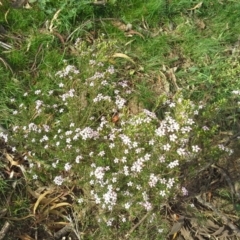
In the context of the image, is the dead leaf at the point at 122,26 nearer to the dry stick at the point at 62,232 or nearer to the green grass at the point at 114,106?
the green grass at the point at 114,106

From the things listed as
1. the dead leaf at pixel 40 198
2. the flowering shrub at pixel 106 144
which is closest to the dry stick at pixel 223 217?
the flowering shrub at pixel 106 144

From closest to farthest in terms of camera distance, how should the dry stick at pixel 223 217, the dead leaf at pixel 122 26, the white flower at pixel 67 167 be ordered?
the white flower at pixel 67 167 → the dry stick at pixel 223 217 → the dead leaf at pixel 122 26

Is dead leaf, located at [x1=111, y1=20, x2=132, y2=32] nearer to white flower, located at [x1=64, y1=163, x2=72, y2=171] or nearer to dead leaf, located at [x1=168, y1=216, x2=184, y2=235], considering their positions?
white flower, located at [x1=64, y1=163, x2=72, y2=171]

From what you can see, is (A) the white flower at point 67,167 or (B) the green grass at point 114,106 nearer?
Result: (B) the green grass at point 114,106

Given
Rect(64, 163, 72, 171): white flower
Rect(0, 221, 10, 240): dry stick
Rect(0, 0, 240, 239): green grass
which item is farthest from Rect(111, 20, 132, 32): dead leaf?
Rect(0, 221, 10, 240): dry stick

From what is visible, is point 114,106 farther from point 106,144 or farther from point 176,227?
point 176,227

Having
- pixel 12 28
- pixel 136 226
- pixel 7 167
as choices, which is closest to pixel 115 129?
pixel 136 226

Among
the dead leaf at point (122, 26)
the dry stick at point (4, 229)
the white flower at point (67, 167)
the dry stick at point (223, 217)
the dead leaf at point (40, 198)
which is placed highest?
the dead leaf at point (122, 26)

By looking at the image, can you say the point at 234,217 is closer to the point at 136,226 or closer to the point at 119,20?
the point at 136,226
